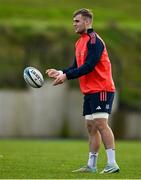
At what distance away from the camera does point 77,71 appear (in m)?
13.9

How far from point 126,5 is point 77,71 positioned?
43.7 m

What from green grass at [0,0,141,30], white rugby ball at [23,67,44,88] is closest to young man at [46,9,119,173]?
white rugby ball at [23,67,44,88]

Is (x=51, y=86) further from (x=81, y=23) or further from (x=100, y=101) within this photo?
(x=100, y=101)

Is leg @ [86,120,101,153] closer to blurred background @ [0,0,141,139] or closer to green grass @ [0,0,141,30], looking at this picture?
blurred background @ [0,0,141,139]

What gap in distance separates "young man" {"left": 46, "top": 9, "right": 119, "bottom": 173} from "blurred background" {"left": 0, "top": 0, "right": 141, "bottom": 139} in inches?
832

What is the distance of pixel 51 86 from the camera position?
3562cm

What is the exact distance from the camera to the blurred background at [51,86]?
118ft

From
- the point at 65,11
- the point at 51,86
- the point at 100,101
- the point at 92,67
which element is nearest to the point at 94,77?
the point at 92,67

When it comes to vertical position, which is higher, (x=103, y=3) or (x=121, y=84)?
(x=103, y=3)

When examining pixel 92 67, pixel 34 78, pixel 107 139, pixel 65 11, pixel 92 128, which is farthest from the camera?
pixel 65 11

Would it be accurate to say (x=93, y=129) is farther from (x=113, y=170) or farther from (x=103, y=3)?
(x=103, y=3)

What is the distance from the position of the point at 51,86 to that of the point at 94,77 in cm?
2161

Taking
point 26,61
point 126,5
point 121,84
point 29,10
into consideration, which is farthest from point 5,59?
point 126,5

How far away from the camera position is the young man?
1392 centimetres
